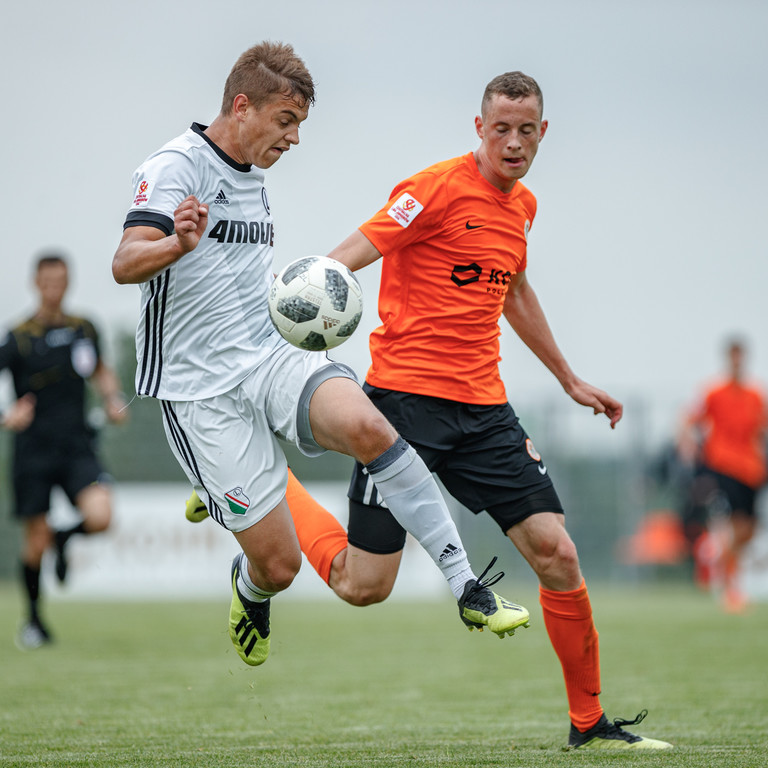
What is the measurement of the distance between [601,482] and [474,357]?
48.5 ft

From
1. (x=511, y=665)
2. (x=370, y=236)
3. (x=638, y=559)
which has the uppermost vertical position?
(x=370, y=236)

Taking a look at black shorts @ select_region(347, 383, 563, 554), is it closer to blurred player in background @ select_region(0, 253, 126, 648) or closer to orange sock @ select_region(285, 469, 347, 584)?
orange sock @ select_region(285, 469, 347, 584)

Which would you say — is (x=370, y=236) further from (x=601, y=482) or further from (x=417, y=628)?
(x=601, y=482)

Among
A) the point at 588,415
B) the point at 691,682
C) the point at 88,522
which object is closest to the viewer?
the point at 691,682

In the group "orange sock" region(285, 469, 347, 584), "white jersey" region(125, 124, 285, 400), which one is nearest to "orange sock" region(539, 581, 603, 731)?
"orange sock" region(285, 469, 347, 584)

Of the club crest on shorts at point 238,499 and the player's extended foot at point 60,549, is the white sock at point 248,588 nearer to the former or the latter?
the club crest on shorts at point 238,499

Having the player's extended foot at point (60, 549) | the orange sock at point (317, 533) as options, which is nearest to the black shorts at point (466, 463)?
the orange sock at point (317, 533)

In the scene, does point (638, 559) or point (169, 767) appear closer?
point (169, 767)

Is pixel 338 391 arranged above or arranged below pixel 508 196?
below

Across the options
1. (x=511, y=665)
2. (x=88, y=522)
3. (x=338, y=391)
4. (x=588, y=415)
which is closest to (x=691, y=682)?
(x=511, y=665)

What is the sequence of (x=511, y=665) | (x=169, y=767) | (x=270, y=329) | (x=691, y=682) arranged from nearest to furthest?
(x=169, y=767), (x=270, y=329), (x=691, y=682), (x=511, y=665)

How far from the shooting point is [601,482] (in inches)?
770

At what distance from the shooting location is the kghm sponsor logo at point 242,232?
4840 millimetres

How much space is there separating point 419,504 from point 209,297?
1.20 meters
